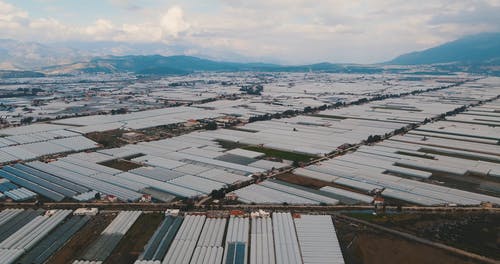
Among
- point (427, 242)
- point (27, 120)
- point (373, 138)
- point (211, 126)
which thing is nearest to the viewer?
point (427, 242)

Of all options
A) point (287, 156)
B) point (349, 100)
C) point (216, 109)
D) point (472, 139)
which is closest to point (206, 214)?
point (287, 156)

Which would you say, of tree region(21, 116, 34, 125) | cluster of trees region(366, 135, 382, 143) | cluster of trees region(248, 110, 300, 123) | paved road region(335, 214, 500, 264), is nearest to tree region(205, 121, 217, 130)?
cluster of trees region(248, 110, 300, 123)

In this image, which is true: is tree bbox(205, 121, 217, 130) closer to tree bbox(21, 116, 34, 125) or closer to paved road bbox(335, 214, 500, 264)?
tree bbox(21, 116, 34, 125)

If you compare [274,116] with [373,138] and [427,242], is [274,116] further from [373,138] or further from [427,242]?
[427,242]

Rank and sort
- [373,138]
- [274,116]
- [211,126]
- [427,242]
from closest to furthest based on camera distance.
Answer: [427,242]
[373,138]
[211,126]
[274,116]

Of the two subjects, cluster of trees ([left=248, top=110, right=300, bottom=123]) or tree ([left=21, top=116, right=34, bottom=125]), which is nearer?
tree ([left=21, top=116, right=34, bottom=125])

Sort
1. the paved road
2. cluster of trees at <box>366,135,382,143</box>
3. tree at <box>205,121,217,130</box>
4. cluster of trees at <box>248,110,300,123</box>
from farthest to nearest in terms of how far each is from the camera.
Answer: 1. cluster of trees at <box>248,110,300,123</box>
2. tree at <box>205,121,217,130</box>
3. cluster of trees at <box>366,135,382,143</box>
4. the paved road

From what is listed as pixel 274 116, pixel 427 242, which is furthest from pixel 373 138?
pixel 427 242

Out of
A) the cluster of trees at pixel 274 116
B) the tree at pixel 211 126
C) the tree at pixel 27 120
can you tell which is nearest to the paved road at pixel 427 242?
the tree at pixel 211 126

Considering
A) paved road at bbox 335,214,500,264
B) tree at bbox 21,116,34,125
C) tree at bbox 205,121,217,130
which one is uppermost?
tree at bbox 205,121,217,130

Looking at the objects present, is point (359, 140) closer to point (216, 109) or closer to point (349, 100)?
point (216, 109)

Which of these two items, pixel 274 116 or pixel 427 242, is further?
pixel 274 116
